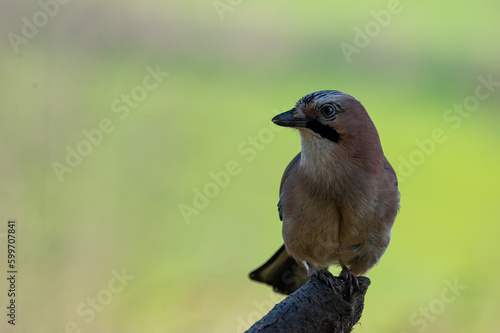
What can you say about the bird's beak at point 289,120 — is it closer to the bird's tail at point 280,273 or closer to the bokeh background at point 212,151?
the bird's tail at point 280,273

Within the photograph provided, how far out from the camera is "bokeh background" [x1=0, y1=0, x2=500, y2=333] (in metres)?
6.42

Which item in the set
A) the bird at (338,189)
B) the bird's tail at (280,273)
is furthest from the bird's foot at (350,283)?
the bird's tail at (280,273)

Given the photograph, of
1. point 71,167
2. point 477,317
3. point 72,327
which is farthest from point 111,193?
point 477,317

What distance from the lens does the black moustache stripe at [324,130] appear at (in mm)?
4050

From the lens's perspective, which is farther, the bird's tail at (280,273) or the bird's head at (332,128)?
the bird's tail at (280,273)

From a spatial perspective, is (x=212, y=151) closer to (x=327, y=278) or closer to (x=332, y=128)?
(x=332, y=128)

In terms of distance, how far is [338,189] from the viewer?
4.24m

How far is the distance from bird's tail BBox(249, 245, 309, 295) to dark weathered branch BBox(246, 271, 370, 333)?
1693 millimetres

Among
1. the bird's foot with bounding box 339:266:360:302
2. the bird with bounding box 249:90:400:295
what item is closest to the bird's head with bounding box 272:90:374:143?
the bird with bounding box 249:90:400:295

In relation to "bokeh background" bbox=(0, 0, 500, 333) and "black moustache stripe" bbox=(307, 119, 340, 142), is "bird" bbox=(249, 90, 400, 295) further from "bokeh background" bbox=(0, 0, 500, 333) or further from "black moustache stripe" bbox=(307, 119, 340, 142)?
"bokeh background" bbox=(0, 0, 500, 333)

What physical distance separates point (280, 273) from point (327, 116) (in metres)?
1.67

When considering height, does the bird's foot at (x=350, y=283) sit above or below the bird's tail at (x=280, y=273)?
below

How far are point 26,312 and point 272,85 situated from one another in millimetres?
4783

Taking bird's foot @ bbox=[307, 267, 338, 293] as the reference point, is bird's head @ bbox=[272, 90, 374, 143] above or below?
above
